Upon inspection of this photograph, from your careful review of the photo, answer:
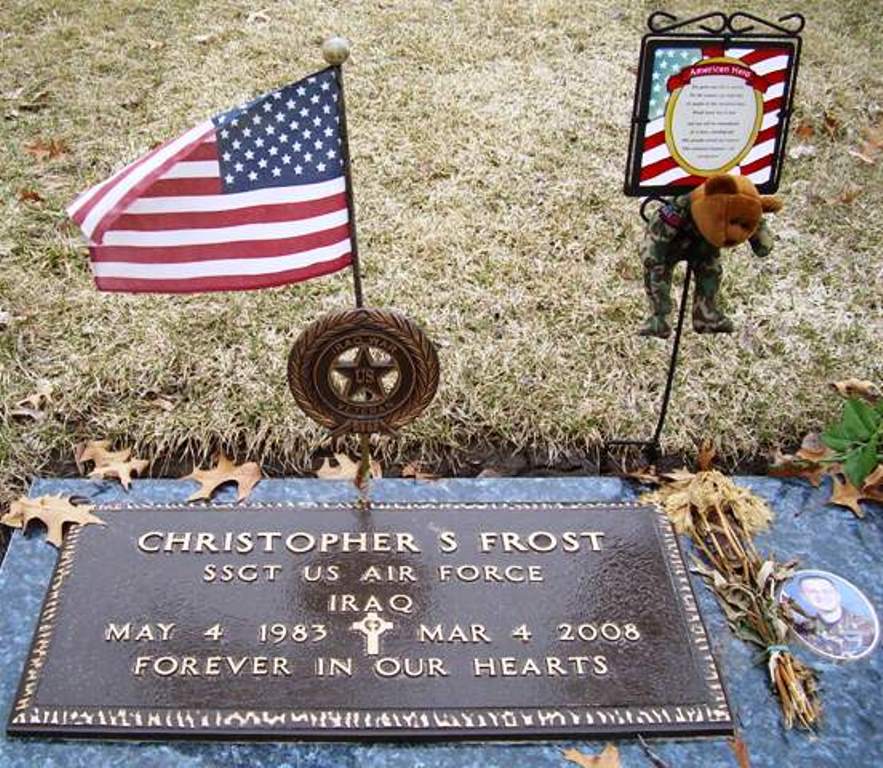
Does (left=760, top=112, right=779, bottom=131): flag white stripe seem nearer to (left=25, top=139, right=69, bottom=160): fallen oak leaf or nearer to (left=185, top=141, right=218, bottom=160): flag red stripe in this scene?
(left=185, top=141, right=218, bottom=160): flag red stripe

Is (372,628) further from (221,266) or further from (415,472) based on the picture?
(221,266)

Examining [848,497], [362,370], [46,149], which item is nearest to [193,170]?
[362,370]

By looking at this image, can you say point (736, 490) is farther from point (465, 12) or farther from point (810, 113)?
point (465, 12)

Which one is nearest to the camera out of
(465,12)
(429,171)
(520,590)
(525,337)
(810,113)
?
(520,590)

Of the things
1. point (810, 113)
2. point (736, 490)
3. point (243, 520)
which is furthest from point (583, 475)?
point (810, 113)

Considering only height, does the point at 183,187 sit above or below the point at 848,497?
above

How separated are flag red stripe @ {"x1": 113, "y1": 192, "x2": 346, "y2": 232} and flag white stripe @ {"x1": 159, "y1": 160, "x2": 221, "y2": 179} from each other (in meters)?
0.09

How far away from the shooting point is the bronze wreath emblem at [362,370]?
2311mm

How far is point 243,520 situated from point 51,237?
1.87 meters

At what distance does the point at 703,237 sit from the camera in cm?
249

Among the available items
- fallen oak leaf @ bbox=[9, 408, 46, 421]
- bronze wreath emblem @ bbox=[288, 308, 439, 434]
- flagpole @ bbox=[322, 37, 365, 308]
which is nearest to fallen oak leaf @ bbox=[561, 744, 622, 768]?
bronze wreath emblem @ bbox=[288, 308, 439, 434]

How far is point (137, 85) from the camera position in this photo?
4984 millimetres

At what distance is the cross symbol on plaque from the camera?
2.37 metres

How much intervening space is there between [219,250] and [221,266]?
42 millimetres
